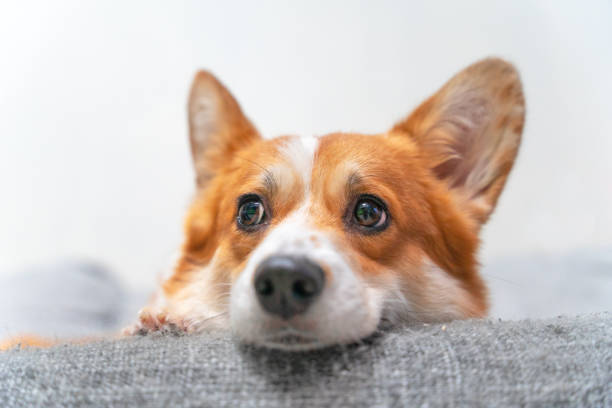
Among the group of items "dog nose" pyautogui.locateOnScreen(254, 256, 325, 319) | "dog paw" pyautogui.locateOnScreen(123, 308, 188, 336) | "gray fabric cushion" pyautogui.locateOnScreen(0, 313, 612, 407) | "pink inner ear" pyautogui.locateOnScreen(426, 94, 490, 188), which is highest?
"pink inner ear" pyautogui.locateOnScreen(426, 94, 490, 188)

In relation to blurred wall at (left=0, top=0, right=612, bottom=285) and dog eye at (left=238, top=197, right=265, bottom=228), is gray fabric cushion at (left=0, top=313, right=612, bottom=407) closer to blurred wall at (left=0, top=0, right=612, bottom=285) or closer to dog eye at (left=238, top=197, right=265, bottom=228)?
dog eye at (left=238, top=197, right=265, bottom=228)

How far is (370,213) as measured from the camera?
45.9 inches

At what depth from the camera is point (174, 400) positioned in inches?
30.3

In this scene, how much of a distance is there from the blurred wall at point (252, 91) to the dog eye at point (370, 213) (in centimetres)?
161

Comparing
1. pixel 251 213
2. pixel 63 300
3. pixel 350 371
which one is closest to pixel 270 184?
pixel 251 213

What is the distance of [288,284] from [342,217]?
342mm

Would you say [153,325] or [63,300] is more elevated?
[153,325]

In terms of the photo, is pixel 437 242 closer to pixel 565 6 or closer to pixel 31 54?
pixel 565 6

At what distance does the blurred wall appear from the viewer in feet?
9.16

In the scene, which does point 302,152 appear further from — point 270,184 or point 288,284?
point 288,284

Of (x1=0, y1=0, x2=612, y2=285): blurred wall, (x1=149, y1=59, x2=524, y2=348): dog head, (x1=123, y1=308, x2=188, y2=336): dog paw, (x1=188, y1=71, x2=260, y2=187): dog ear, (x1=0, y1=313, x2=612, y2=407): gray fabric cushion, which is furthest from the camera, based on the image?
(x1=0, y1=0, x2=612, y2=285): blurred wall

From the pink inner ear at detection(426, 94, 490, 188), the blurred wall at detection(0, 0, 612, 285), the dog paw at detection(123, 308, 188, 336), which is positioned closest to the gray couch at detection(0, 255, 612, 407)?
the dog paw at detection(123, 308, 188, 336)

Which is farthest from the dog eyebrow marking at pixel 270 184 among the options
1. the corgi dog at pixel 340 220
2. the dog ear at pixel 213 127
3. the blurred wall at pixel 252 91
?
the blurred wall at pixel 252 91

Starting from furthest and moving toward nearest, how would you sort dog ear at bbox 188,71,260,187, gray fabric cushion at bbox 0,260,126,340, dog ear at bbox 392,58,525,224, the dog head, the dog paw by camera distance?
1. gray fabric cushion at bbox 0,260,126,340
2. dog ear at bbox 188,71,260,187
3. dog ear at bbox 392,58,525,224
4. the dog paw
5. the dog head
